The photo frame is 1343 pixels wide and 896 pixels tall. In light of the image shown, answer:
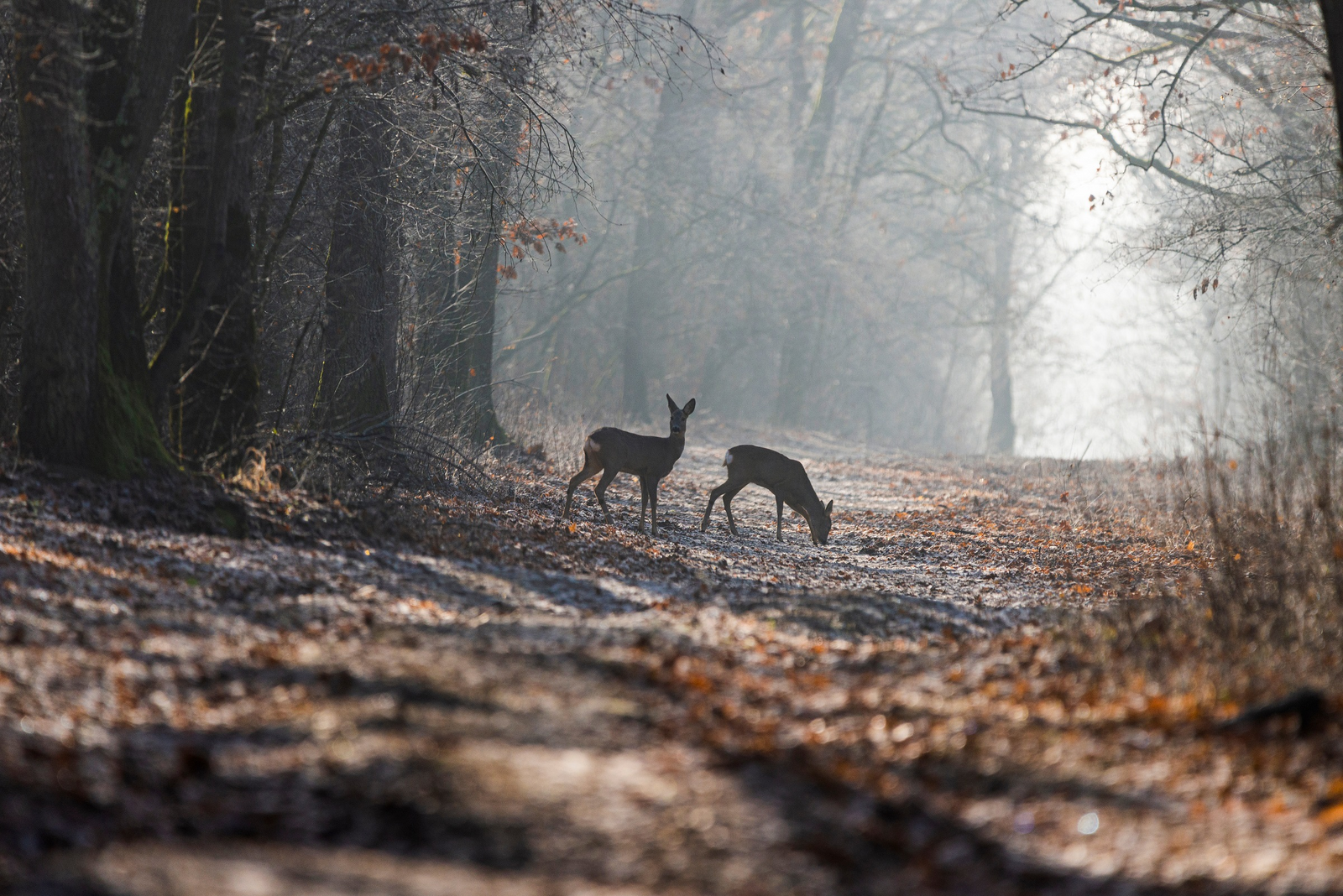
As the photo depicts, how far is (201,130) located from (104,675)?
6.45m

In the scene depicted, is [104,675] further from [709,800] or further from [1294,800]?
[1294,800]

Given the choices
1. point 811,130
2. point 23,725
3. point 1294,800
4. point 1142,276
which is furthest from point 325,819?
point 1142,276

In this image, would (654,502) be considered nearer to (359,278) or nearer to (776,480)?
(776,480)

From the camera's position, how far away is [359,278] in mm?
14297

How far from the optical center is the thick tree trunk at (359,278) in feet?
45.9

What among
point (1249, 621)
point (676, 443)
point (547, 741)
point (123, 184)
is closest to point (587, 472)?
point (676, 443)

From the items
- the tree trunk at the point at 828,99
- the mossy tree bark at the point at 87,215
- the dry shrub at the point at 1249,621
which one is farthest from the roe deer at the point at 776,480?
the tree trunk at the point at 828,99

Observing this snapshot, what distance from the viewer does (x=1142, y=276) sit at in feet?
196

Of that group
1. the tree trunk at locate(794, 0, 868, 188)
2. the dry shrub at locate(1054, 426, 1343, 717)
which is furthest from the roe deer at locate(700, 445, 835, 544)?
the tree trunk at locate(794, 0, 868, 188)

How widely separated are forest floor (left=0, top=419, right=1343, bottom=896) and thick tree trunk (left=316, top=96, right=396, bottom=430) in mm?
4428

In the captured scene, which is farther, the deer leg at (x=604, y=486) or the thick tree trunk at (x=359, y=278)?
the deer leg at (x=604, y=486)

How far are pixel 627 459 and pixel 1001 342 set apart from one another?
3742 cm

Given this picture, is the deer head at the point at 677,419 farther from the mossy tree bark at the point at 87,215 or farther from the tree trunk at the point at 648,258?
the tree trunk at the point at 648,258

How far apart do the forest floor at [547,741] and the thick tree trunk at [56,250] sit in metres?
0.45
